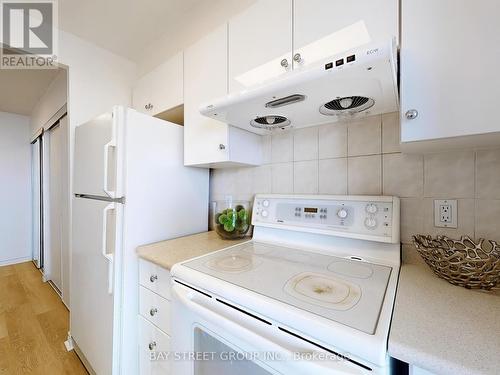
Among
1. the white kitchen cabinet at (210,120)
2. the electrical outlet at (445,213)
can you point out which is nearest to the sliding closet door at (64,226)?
the white kitchen cabinet at (210,120)

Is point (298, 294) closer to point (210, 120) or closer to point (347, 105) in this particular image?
point (347, 105)

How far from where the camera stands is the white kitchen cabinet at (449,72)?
1.91 ft

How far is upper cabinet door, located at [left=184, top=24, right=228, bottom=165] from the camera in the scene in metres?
1.20

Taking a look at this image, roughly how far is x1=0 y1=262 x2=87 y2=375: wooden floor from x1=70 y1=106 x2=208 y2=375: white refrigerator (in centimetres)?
20

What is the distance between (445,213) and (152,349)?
1.48 metres

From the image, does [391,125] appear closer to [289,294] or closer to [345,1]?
[345,1]

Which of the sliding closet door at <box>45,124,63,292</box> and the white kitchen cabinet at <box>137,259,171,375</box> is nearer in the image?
the white kitchen cabinet at <box>137,259,171,375</box>

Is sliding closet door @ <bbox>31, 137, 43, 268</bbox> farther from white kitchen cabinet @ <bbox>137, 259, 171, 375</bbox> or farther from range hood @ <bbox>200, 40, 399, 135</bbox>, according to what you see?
range hood @ <bbox>200, 40, 399, 135</bbox>

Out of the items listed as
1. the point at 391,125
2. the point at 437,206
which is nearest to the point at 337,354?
the point at 437,206

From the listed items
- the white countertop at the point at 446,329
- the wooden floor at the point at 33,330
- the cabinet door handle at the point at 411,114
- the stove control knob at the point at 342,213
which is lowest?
the wooden floor at the point at 33,330

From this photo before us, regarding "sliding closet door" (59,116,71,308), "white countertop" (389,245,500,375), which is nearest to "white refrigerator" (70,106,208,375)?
"sliding closet door" (59,116,71,308)

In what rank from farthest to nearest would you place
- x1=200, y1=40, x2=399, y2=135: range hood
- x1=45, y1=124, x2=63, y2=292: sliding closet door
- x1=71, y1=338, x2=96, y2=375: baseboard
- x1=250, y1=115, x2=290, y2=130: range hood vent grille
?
x1=45, y1=124, x2=63, y2=292: sliding closet door → x1=71, y1=338, x2=96, y2=375: baseboard → x1=250, y1=115, x2=290, y2=130: range hood vent grille → x1=200, y1=40, x2=399, y2=135: range hood

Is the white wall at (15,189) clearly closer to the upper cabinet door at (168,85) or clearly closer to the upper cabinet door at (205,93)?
the upper cabinet door at (168,85)

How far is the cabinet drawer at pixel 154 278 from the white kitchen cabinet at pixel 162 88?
1.04m
